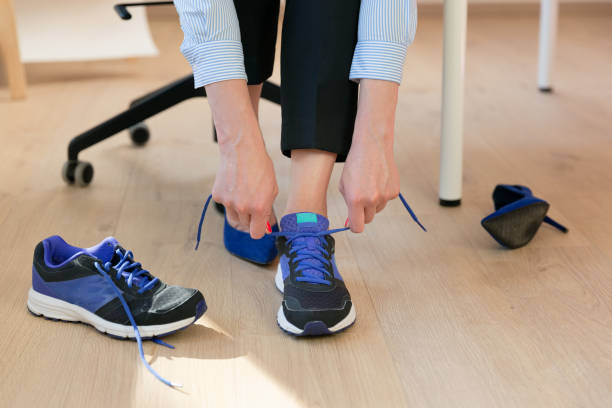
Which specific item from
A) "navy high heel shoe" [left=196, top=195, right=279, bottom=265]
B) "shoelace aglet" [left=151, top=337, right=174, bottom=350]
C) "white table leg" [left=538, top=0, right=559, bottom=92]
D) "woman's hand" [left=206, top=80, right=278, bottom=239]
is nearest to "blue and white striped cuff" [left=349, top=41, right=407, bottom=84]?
"woman's hand" [left=206, top=80, right=278, bottom=239]

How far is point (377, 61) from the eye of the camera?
0.88m

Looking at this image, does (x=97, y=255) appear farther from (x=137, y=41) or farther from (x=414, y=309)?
(x=137, y=41)

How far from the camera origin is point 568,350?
0.83 meters

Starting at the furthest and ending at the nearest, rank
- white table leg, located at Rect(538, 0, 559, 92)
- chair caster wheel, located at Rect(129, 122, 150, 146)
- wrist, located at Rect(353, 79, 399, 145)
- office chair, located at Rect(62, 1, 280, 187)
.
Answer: white table leg, located at Rect(538, 0, 559, 92)
chair caster wheel, located at Rect(129, 122, 150, 146)
office chair, located at Rect(62, 1, 280, 187)
wrist, located at Rect(353, 79, 399, 145)

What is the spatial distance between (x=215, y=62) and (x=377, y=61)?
0.68 feet

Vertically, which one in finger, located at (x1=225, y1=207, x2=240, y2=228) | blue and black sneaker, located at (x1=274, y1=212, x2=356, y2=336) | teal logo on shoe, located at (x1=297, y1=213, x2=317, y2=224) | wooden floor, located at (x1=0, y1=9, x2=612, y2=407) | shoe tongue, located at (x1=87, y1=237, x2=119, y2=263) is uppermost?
finger, located at (x1=225, y1=207, x2=240, y2=228)

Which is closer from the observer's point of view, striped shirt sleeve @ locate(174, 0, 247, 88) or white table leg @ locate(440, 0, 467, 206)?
striped shirt sleeve @ locate(174, 0, 247, 88)

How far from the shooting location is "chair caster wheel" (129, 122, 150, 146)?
66.2 inches

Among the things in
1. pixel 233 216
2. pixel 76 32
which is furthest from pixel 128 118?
pixel 76 32

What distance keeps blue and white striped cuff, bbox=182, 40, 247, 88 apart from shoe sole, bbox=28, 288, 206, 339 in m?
0.29

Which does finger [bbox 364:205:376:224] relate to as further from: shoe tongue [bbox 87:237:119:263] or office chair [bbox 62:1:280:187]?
office chair [bbox 62:1:280:187]

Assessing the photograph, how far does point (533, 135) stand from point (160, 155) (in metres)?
0.90

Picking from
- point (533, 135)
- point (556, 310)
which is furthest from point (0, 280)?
point (533, 135)

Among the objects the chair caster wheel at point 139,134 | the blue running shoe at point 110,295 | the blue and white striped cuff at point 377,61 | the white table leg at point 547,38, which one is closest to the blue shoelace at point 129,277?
the blue running shoe at point 110,295
